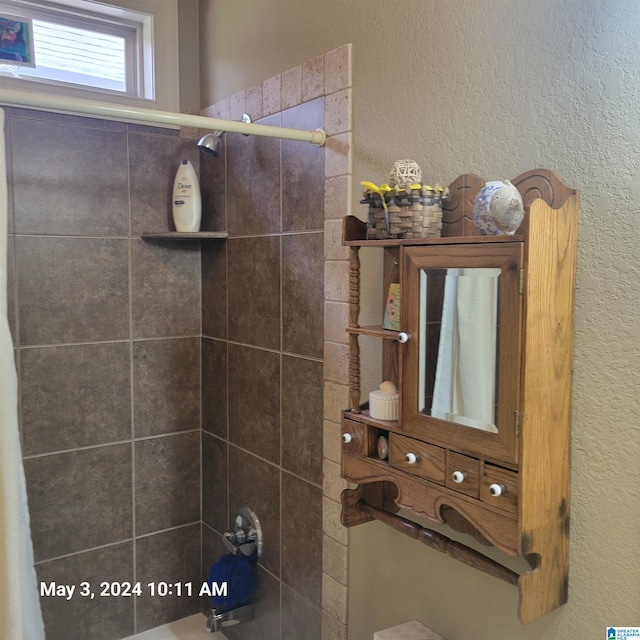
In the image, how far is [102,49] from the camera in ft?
7.07

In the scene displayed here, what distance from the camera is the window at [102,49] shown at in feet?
6.63

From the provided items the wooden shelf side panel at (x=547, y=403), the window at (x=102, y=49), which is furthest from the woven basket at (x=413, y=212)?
the window at (x=102, y=49)

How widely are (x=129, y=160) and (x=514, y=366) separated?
5.27 ft

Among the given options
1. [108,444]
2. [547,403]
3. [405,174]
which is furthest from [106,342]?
[547,403]

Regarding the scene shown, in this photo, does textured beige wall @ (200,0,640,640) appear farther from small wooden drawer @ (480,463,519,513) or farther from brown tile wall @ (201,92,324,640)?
brown tile wall @ (201,92,324,640)

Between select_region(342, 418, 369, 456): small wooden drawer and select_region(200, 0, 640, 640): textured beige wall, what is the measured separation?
0.27 metres

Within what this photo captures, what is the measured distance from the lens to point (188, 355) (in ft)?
7.39

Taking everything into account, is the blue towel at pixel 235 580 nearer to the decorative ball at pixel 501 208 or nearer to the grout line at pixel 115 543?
the grout line at pixel 115 543

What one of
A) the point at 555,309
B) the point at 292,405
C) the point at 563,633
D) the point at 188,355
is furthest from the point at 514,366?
the point at 188,355

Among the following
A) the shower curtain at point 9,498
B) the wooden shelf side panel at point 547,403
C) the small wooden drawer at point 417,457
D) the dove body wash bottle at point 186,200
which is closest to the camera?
the wooden shelf side panel at point 547,403

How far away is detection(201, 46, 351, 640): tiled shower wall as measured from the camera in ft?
5.18

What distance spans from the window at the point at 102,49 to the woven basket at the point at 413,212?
4.43 feet

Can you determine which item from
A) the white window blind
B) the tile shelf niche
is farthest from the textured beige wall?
the white window blind

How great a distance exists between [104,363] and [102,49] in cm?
110
